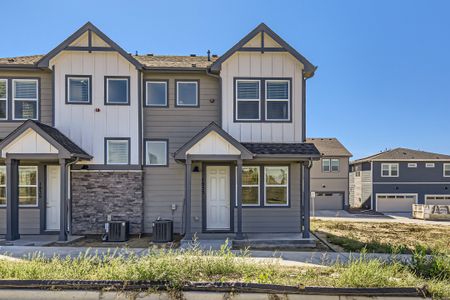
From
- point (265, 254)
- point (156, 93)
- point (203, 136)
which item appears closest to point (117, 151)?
point (156, 93)

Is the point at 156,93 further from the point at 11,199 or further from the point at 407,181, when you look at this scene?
the point at 407,181

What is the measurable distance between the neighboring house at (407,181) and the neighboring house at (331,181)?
8.08ft

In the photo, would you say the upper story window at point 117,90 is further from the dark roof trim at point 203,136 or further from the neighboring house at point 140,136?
the dark roof trim at point 203,136

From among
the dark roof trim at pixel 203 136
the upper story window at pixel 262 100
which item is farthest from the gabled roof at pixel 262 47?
the dark roof trim at pixel 203 136

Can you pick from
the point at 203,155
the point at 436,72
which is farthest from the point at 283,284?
the point at 436,72

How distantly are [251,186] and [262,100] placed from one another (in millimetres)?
3245

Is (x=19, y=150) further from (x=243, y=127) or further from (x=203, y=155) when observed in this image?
(x=243, y=127)

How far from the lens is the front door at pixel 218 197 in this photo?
11500 millimetres

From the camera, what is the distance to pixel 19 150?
980cm

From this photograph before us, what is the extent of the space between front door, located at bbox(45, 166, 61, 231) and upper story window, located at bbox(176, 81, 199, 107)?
5.24m

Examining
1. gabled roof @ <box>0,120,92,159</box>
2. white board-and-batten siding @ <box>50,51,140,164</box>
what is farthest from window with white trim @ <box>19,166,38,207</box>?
white board-and-batten siding @ <box>50,51,140,164</box>

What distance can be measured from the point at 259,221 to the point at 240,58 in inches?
240

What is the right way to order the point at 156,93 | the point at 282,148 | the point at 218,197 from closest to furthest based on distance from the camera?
the point at 282,148 → the point at 218,197 → the point at 156,93

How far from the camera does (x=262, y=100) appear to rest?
1138 centimetres
